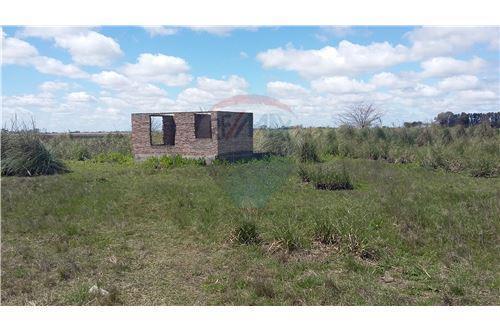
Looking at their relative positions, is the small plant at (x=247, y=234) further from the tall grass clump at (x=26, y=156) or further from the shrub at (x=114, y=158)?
the shrub at (x=114, y=158)

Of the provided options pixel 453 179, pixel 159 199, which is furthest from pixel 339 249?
pixel 453 179

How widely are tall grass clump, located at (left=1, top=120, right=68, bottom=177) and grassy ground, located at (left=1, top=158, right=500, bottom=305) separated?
149 inches

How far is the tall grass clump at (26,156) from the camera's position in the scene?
43.0ft

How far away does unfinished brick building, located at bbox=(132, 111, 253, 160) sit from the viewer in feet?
52.5

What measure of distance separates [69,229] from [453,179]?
32.7ft

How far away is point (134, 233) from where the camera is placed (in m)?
6.43

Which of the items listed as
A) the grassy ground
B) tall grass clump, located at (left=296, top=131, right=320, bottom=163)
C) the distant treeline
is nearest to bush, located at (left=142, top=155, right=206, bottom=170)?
tall grass clump, located at (left=296, top=131, right=320, bottom=163)

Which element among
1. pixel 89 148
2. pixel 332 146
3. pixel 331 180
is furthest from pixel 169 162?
pixel 89 148

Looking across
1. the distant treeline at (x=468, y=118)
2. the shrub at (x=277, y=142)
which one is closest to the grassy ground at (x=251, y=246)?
the shrub at (x=277, y=142)

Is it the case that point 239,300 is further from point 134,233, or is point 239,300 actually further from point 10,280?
A: point 134,233

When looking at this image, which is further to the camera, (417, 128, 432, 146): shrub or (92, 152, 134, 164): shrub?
(417, 128, 432, 146): shrub

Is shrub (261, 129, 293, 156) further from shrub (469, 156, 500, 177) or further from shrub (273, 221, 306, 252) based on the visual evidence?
shrub (273, 221, 306, 252)

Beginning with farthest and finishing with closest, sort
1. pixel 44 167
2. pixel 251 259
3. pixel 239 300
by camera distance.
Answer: pixel 44 167
pixel 251 259
pixel 239 300

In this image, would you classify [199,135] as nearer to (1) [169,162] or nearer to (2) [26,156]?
(1) [169,162]
